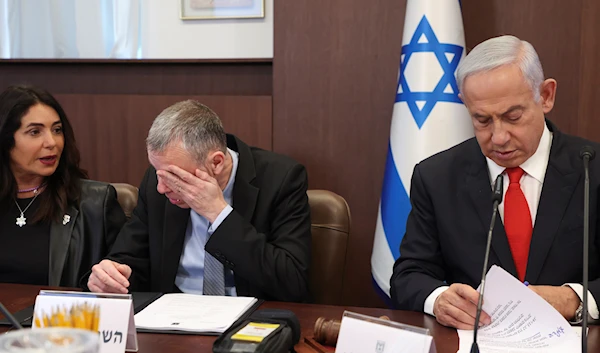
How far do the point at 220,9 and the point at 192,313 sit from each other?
6.66 ft

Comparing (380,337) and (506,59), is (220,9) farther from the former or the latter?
(380,337)

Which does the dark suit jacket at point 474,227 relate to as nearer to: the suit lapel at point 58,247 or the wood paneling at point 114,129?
the suit lapel at point 58,247

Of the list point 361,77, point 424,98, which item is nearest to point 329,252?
point 424,98

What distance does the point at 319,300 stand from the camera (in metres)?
2.38

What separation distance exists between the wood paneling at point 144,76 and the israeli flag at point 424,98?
0.87 meters

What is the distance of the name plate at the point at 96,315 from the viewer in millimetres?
1421

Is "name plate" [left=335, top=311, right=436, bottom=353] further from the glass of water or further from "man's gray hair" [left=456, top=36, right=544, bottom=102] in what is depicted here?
"man's gray hair" [left=456, top=36, right=544, bottom=102]

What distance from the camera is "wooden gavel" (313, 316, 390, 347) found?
1.53m

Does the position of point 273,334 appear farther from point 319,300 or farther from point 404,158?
point 404,158

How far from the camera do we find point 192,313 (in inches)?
69.5

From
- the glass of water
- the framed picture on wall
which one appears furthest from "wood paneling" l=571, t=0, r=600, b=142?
the glass of water

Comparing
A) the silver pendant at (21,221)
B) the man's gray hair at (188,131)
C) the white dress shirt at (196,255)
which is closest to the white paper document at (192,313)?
the white dress shirt at (196,255)

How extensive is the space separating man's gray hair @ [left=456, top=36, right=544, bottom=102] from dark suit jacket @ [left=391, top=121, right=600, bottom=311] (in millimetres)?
224

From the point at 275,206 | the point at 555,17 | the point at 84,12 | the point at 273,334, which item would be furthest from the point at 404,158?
the point at 84,12
